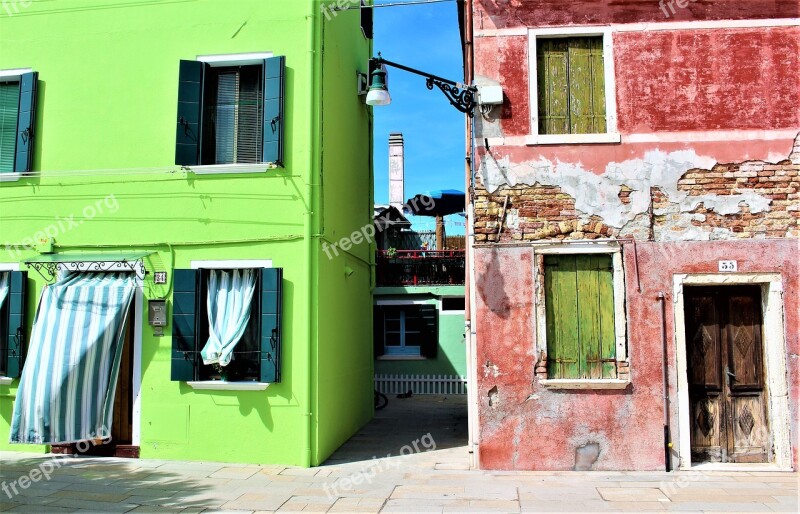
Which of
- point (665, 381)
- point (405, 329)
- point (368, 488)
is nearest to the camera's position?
point (368, 488)

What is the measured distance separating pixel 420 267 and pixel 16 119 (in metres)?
9.11

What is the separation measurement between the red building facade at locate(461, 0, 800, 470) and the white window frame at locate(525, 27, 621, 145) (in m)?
0.02

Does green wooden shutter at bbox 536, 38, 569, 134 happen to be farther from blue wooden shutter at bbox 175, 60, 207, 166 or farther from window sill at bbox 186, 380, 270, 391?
window sill at bbox 186, 380, 270, 391

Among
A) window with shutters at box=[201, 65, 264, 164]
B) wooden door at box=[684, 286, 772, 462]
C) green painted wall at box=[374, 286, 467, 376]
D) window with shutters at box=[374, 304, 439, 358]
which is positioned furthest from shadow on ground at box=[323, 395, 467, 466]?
Answer: window with shutters at box=[201, 65, 264, 164]

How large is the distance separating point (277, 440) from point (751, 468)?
5.64 metres

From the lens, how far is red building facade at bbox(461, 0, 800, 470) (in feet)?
24.3

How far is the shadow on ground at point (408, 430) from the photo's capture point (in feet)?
28.8

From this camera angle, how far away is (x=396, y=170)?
20.5 m

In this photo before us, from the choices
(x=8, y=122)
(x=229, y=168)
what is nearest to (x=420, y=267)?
(x=229, y=168)

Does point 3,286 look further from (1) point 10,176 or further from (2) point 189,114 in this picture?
(2) point 189,114

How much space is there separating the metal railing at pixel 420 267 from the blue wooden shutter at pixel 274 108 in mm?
7510

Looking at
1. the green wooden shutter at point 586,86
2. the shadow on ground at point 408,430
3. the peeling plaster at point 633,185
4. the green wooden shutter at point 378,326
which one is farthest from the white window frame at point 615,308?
the green wooden shutter at point 378,326

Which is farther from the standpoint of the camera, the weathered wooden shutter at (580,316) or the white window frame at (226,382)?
the white window frame at (226,382)

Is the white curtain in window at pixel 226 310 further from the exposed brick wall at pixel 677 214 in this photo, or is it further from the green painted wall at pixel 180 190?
the exposed brick wall at pixel 677 214
